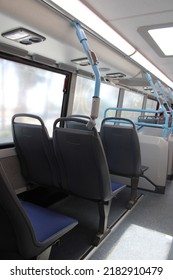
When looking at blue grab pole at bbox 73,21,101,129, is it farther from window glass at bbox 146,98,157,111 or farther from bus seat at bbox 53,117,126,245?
window glass at bbox 146,98,157,111

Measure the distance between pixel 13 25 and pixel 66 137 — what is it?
36.1 inches

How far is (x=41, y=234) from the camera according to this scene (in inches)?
A: 52.8

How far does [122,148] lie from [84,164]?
98cm

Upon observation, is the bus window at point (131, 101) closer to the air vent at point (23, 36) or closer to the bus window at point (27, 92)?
the bus window at point (27, 92)

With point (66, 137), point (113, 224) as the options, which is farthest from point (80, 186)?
point (113, 224)

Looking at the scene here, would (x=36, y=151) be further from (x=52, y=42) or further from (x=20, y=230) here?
(x=20, y=230)

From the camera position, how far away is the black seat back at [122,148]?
8.61 feet

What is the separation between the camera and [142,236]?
2.22 metres

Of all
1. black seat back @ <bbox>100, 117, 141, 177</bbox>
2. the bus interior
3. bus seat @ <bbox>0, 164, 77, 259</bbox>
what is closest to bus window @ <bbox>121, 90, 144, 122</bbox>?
the bus interior

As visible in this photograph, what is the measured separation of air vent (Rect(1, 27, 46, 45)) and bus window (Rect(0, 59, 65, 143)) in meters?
0.51

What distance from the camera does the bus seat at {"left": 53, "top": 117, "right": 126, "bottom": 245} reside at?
70.7 inches

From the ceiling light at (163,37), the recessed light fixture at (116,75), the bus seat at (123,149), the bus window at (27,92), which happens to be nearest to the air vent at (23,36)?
the bus window at (27,92)

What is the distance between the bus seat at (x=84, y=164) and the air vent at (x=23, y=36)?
70 cm
